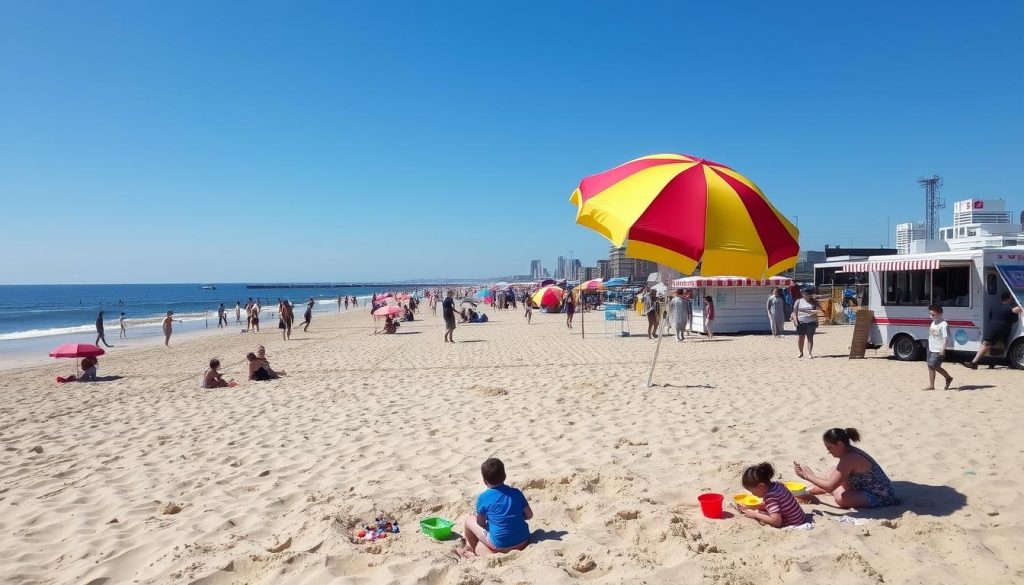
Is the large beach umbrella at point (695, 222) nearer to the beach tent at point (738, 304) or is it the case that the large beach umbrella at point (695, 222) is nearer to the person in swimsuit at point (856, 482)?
the person in swimsuit at point (856, 482)

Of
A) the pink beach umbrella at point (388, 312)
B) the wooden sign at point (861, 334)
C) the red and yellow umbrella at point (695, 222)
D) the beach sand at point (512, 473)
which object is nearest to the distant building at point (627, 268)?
the pink beach umbrella at point (388, 312)

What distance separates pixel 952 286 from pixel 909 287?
0.77 m

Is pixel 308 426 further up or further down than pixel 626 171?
further down

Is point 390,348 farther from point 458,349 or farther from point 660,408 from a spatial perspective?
point 660,408

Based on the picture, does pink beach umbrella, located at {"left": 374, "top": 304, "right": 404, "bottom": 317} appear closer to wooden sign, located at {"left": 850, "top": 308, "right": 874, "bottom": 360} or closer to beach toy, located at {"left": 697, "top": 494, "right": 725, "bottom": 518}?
wooden sign, located at {"left": 850, "top": 308, "right": 874, "bottom": 360}

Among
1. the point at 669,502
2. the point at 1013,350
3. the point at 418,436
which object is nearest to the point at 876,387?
the point at 1013,350

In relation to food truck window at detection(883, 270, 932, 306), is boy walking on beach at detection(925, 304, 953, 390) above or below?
below

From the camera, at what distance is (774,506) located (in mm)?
3836

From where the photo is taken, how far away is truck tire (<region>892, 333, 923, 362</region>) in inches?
459

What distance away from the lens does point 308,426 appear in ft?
23.9

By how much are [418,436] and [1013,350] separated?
10.5 meters

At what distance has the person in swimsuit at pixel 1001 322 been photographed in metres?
10.4

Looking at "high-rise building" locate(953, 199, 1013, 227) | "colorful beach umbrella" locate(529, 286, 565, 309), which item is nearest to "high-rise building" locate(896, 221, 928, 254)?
"high-rise building" locate(953, 199, 1013, 227)

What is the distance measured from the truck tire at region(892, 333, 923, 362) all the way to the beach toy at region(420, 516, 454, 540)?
36.8 feet
